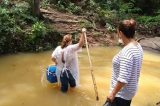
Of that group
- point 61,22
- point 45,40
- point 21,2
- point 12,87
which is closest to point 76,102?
point 12,87

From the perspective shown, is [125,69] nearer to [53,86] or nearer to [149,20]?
[53,86]

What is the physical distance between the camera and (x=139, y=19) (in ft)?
64.6

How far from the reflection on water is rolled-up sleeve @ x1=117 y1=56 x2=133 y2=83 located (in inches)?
165

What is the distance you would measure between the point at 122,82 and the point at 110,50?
33.6ft

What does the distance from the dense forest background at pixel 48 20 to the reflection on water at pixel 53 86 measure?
0.68 meters

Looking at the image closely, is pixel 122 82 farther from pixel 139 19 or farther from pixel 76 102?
pixel 139 19

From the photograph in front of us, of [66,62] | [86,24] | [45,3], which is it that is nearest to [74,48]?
[66,62]

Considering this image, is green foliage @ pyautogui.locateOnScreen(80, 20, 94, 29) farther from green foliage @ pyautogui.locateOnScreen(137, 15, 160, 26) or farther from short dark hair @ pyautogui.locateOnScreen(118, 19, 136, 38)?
short dark hair @ pyautogui.locateOnScreen(118, 19, 136, 38)

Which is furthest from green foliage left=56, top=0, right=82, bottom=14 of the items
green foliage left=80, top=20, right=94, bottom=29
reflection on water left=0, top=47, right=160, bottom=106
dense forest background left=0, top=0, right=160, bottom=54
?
reflection on water left=0, top=47, right=160, bottom=106

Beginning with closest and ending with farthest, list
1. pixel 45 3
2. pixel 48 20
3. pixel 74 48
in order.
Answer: pixel 74 48 < pixel 48 20 < pixel 45 3

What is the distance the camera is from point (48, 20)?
1579 cm

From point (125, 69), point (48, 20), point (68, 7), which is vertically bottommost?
point (48, 20)

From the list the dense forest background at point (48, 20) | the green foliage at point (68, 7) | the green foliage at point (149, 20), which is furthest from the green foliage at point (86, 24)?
the green foliage at point (149, 20)

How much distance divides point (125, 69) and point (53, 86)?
17.6ft
